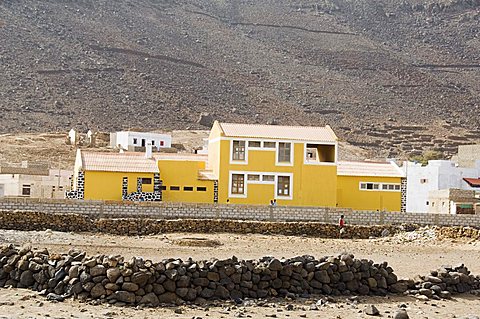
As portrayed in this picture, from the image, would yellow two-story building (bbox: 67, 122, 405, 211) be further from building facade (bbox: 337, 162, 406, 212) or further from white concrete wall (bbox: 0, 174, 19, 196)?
white concrete wall (bbox: 0, 174, 19, 196)

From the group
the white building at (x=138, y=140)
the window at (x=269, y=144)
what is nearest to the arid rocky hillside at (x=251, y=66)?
the white building at (x=138, y=140)

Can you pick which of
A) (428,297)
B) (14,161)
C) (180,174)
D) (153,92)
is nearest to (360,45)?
(153,92)

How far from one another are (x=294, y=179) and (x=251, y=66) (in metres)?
93.6

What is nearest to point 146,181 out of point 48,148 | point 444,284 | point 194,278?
point 444,284

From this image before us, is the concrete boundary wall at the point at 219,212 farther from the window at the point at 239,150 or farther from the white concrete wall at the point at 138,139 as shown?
the white concrete wall at the point at 138,139

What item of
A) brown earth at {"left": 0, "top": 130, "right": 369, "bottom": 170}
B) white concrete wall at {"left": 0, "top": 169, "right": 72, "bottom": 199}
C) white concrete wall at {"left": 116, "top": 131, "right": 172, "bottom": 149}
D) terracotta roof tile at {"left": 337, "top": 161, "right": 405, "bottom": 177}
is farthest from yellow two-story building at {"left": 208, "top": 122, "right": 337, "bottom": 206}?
white concrete wall at {"left": 116, "top": 131, "right": 172, "bottom": 149}

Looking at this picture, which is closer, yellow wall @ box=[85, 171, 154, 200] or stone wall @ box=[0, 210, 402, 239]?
stone wall @ box=[0, 210, 402, 239]

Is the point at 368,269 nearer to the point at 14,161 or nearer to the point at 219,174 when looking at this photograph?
the point at 219,174

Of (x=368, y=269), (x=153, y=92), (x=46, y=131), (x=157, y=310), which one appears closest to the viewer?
(x=157, y=310)

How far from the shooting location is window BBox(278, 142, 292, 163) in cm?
4253

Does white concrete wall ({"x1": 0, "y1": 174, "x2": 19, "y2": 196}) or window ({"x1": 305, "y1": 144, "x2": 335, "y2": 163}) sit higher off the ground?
window ({"x1": 305, "y1": 144, "x2": 335, "y2": 163})

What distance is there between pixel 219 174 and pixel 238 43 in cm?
10654

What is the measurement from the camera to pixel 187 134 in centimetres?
8600

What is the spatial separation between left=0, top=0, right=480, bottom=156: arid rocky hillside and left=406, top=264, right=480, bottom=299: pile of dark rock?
234 ft
